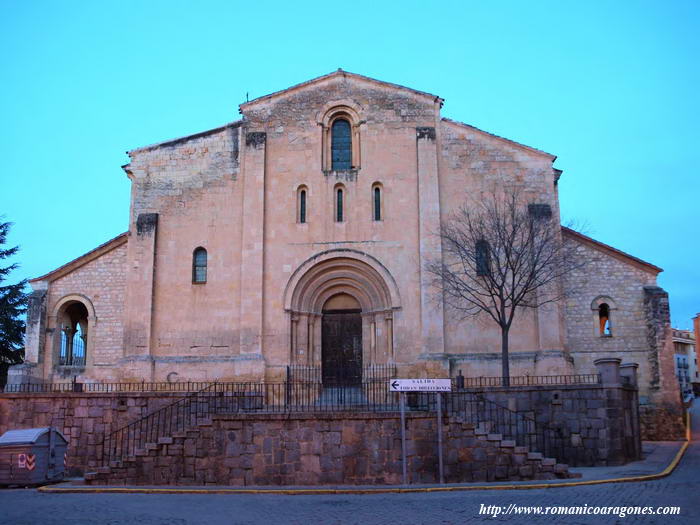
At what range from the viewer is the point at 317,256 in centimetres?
2800

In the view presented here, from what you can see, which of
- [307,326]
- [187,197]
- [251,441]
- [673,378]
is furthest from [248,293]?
[673,378]

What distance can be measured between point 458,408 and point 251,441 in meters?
5.71

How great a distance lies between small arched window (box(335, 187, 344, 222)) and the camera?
93.4ft

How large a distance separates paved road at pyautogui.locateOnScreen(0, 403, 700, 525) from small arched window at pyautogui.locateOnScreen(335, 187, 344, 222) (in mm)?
13943

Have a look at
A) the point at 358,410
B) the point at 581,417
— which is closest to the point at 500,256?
the point at 581,417

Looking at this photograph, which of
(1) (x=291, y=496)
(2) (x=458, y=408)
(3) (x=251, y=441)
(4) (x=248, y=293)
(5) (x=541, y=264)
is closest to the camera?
(1) (x=291, y=496)

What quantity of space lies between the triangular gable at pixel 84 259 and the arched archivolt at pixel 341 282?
7125 mm

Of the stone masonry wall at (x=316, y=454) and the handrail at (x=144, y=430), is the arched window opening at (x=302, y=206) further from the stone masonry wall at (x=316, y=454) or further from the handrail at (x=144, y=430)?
the stone masonry wall at (x=316, y=454)

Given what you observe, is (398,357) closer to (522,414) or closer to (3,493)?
(522,414)

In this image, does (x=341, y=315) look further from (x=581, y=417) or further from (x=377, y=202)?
(x=581, y=417)

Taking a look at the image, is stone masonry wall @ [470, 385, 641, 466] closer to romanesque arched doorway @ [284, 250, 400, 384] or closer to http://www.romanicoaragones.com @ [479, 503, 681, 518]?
http://www.romanicoaragones.com @ [479, 503, 681, 518]

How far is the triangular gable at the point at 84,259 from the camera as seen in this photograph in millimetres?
29234

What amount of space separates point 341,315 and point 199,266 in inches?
228

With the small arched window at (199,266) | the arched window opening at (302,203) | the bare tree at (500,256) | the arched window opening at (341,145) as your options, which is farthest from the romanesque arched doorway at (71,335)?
the bare tree at (500,256)
